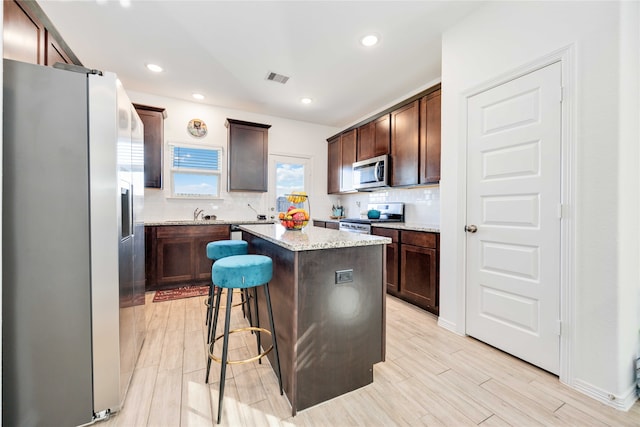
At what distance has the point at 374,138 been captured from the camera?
13.3 ft

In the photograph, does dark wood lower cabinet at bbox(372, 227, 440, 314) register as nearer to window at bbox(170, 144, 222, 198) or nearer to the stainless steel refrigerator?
the stainless steel refrigerator

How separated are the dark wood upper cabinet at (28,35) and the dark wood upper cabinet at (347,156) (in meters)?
3.66

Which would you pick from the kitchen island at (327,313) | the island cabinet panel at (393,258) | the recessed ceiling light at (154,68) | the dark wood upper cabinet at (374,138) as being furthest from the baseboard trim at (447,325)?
the recessed ceiling light at (154,68)

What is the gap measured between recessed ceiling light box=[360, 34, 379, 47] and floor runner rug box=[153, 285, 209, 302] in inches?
140

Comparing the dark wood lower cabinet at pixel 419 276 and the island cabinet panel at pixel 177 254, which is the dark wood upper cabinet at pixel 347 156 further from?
the island cabinet panel at pixel 177 254

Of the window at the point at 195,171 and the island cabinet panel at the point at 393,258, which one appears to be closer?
the island cabinet panel at the point at 393,258

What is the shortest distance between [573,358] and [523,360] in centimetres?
34

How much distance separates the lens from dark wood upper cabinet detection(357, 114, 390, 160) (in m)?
3.82

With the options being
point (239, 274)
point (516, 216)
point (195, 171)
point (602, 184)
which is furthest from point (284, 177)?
point (602, 184)

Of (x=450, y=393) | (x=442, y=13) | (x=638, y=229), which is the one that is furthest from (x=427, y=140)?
(x=450, y=393)

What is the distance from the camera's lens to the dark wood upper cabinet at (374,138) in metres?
3.82

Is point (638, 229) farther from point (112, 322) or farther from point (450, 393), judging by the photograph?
point (112, 322)

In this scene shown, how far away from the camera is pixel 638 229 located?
1.61 metres

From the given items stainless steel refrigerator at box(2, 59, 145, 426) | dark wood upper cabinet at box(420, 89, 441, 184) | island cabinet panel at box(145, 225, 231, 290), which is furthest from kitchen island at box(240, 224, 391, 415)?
island cabinet panel at box(145, 225, 231, 290)
